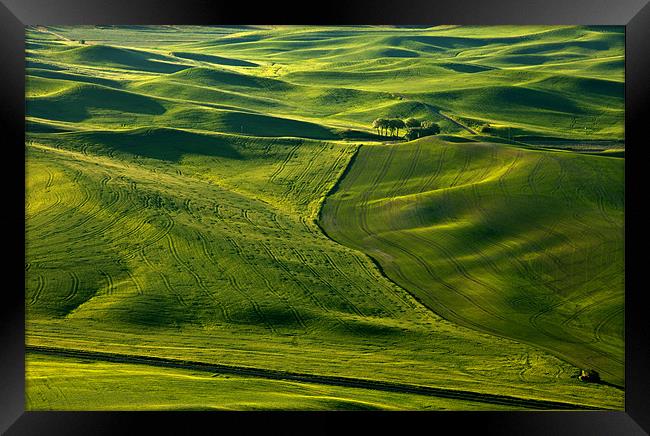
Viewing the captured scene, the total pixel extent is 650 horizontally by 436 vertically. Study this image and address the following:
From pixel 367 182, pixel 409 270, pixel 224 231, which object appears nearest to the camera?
pixel 409 270

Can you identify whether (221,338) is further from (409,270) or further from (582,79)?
(582,79)

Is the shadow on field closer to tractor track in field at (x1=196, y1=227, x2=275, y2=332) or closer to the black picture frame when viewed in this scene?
tractor track in field at (x1=196, y1=227, x2=275, y2=332)

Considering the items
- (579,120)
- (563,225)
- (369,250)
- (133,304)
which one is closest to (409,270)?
(369,250)

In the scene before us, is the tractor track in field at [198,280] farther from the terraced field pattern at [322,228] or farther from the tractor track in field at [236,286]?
the tractor track in field at [236,286]

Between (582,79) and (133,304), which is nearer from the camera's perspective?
(133,304)
